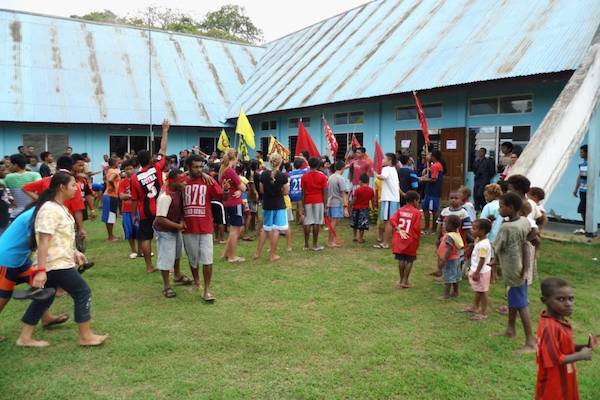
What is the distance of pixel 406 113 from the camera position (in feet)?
46.5

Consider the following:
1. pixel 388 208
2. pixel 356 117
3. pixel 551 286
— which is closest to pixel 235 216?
pixel 388 208

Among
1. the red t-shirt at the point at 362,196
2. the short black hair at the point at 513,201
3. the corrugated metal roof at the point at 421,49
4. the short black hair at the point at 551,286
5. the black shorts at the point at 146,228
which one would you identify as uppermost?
the corrugated metal roof at the point at 421,49

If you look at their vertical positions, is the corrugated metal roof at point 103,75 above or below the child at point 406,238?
above

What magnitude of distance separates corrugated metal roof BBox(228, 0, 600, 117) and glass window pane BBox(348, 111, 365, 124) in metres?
1.08

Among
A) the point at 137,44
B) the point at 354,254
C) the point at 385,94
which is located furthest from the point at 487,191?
the point at 137,44

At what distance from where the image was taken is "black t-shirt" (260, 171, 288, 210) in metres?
7.79

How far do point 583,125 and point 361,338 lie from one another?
20.7 ft

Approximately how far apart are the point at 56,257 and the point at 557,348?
3915 millimetres

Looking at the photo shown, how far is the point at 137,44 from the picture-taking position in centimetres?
2162

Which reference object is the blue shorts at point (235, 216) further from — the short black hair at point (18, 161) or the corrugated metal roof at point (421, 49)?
the corrugated metal roof at point (421, 49)

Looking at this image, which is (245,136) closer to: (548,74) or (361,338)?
(548,74)

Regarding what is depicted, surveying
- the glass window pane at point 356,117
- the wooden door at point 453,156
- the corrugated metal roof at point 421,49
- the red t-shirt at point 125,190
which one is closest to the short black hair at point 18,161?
the red t-shirt at point 125,190

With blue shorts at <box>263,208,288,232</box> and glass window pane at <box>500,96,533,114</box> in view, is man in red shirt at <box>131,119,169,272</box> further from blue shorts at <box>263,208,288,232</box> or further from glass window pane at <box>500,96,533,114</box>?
glass window pane at <box>500,96,533,114</box>

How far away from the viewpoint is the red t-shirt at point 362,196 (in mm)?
9242
